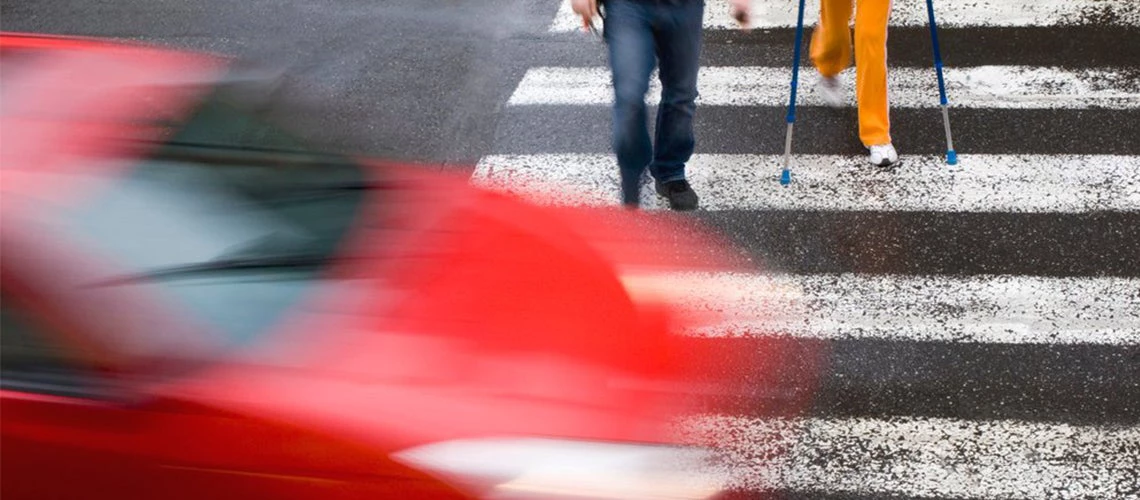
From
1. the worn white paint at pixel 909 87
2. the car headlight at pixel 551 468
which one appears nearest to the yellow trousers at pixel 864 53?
the worn white paint at pixel 909 87

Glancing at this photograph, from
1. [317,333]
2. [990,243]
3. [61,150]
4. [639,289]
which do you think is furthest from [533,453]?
[990,243]

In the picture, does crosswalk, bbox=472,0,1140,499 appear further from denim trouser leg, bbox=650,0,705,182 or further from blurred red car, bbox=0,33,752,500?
blurred red car, bbox=0,33,752,500

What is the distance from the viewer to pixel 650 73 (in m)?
5.56

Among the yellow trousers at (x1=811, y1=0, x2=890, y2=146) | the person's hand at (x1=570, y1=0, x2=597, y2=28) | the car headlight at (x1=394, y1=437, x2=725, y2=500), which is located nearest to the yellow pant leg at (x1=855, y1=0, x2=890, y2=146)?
the yellow trousers at (x1=811, y1=0, x2=890, y2=146)

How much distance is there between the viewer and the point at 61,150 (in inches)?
142

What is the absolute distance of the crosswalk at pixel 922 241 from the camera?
14.8 ft

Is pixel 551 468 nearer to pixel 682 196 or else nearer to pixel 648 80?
pixel 648 80

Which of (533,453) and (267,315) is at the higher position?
(267,315)

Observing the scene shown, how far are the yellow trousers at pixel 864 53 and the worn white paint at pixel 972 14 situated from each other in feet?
3.29

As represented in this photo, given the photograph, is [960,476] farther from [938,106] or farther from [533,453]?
[938,106]

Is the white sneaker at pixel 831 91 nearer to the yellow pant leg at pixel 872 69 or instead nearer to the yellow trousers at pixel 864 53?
the yellow trousers at pixel 864 53

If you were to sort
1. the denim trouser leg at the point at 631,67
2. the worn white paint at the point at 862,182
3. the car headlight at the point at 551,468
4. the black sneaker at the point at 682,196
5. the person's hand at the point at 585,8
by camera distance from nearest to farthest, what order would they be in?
the car headlight at the point at 551,468 < the person's hand at the point at 585,8 < the denim trouser leg at the point at 631,67 < the worn white paint at the point at 862,182 < the black sneaker at the point at 682,196

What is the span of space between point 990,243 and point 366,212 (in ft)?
10.1

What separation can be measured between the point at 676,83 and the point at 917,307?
1449 mm
